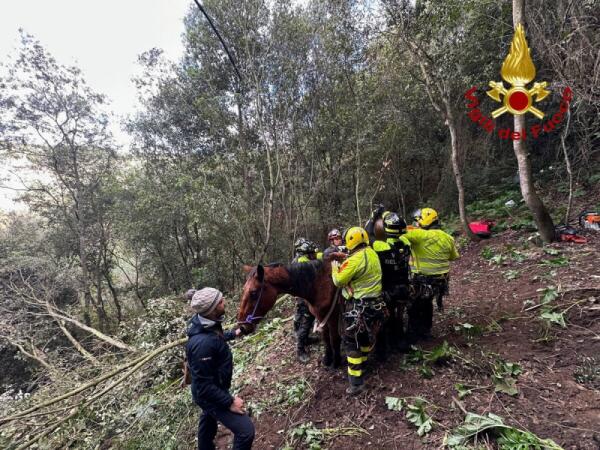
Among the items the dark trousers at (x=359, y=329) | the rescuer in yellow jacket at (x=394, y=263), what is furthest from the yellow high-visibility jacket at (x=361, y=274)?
the rescuer in yellow jacket at (x=394, y=263)

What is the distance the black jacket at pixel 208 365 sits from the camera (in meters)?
2.64

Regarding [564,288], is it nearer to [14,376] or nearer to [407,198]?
[407,198]

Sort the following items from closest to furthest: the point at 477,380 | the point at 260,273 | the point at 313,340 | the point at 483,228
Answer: the point at 477,380, the point at 260,273, the point at 313,340, the point at 483,228

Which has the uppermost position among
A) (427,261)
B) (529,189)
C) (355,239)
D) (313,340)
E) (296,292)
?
(529,189)

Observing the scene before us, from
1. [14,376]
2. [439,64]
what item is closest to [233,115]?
[439,64]

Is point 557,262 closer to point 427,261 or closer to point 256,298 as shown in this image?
point 427,261

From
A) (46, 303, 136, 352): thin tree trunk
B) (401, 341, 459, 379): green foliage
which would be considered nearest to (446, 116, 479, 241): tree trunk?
(401, 341, 459, 379): green foliage

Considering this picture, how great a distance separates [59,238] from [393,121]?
19.7 m

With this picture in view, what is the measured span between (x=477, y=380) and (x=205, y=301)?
329 cm

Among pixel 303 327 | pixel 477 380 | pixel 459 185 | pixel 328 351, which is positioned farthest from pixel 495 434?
pixel 459 185

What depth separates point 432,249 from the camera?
13.4 feet

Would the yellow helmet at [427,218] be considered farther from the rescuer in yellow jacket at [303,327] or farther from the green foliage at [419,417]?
the green foliage at [419,417]

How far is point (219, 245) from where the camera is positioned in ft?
48.6

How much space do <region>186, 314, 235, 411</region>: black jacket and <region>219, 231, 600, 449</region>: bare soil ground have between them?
1.22 m
